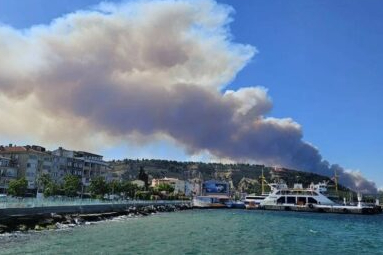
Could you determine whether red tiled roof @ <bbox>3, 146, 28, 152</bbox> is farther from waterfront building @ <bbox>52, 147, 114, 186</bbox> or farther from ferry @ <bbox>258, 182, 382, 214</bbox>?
ferry @ <bbox>258, 182, 382, 214</bbox>

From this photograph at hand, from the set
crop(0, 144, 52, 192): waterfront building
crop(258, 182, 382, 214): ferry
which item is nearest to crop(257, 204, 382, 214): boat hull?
crop(258, 182, 382, 214): ferry

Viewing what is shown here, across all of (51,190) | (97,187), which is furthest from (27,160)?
(51,190)

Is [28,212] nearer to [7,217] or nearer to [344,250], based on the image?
[7,217]

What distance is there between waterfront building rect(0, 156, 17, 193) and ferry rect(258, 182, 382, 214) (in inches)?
4252

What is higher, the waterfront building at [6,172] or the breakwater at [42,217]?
the waterfront building at [6,172]

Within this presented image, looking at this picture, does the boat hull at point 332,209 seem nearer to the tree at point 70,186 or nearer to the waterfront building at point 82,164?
the waterfront building at point 82,164

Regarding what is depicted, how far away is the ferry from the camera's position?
574 feet

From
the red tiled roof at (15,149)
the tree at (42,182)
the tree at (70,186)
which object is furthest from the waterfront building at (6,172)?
the tree at (70,186)

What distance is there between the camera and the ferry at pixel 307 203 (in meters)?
175

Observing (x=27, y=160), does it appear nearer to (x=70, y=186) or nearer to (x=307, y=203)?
(x=70, y=186)

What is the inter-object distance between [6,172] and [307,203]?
117m

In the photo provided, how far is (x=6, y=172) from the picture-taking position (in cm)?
13125

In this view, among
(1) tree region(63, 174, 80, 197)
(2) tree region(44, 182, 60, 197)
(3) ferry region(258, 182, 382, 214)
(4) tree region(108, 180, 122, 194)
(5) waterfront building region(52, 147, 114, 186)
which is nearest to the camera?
(2) tree region(44, 182, 60, 197)

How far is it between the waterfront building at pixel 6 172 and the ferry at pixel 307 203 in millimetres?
107989
